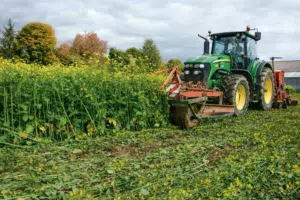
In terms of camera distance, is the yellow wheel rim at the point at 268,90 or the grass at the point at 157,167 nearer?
the grass at the point at 157,167

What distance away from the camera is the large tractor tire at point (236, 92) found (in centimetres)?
852

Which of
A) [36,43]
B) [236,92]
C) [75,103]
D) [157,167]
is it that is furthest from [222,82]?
[36,43]

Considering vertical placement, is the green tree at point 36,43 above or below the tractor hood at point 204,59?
above

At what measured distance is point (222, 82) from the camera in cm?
888

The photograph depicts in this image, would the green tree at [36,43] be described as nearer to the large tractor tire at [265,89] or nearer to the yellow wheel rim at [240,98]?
the large tractor tire at [265,89]

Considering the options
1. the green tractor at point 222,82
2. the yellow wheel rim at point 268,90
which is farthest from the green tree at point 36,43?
the green tractor at point 222,82

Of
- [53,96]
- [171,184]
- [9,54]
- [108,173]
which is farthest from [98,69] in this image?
[9,54]

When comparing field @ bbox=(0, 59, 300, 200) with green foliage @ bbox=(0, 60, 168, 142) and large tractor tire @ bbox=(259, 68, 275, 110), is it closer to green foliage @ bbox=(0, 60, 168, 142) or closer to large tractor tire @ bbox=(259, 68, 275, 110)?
green foliage @ bbox=(0, 60, 168, 142)

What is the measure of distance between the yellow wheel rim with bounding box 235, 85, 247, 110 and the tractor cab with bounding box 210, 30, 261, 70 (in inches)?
37.3

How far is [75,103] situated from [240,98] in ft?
16.9

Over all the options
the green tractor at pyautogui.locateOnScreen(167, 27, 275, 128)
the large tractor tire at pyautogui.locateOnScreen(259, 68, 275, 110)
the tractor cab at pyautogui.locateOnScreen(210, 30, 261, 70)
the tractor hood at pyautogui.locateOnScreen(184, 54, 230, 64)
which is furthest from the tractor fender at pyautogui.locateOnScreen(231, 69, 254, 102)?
the tractor hood at pyautogui.locateOnScreen(184, 54, 230, 64)

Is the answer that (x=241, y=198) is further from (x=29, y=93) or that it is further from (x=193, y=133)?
(x=29, y=93)

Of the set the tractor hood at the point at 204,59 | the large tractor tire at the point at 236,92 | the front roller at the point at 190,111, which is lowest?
the front roller at the point at 190,111

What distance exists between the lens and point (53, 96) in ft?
20.0
